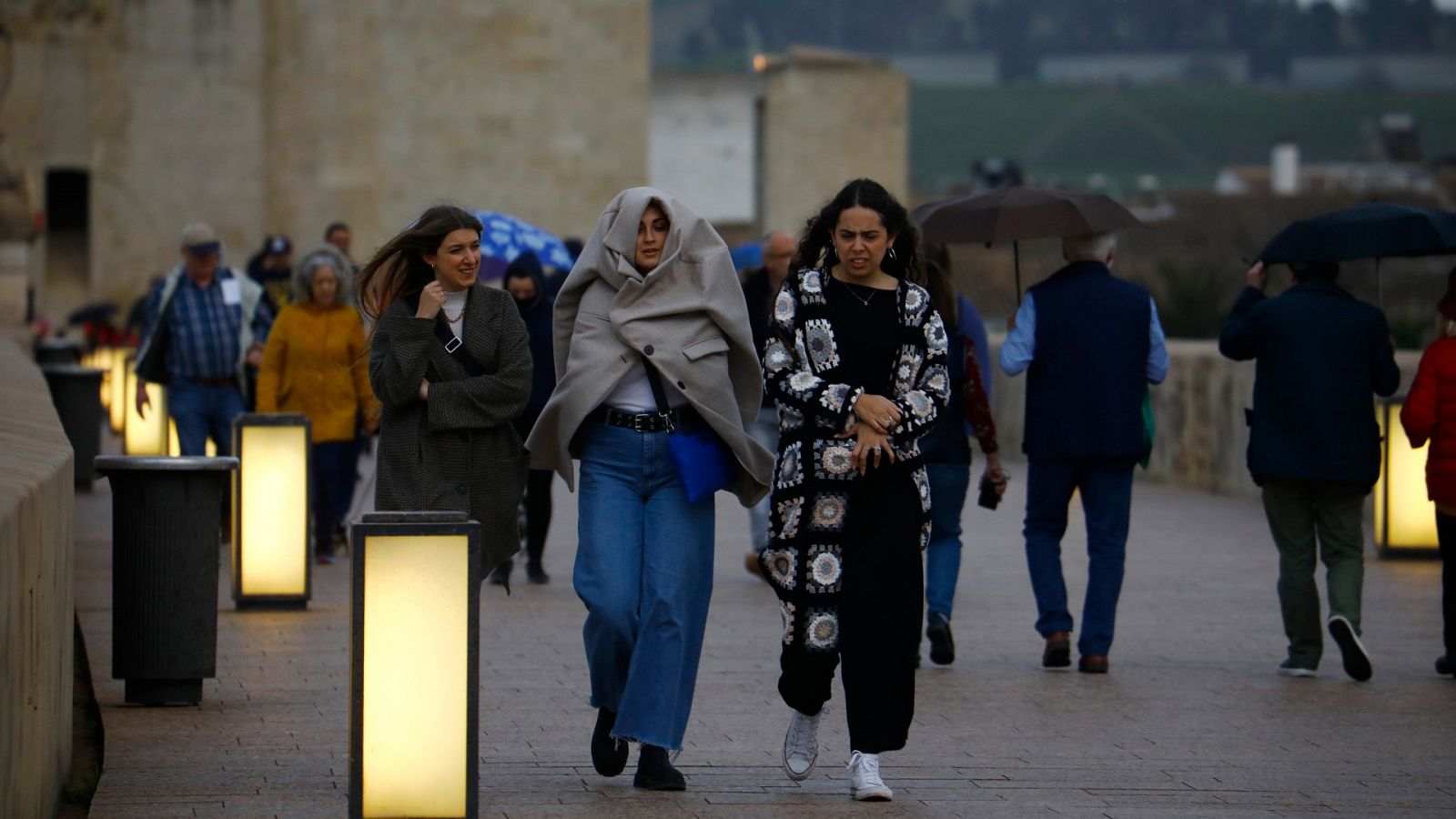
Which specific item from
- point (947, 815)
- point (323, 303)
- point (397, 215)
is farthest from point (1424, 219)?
point (397, 215)

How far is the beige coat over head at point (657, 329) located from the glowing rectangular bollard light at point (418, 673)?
3.39 ft

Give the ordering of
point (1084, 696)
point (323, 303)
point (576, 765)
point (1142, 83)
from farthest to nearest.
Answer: point (1142, 83) < point (323, 303) < point (1084, 696) < point (576, 765)

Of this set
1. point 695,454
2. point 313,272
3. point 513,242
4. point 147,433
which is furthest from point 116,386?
point 695,454

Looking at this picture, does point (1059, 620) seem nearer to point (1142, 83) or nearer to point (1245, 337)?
point (1245, 337)

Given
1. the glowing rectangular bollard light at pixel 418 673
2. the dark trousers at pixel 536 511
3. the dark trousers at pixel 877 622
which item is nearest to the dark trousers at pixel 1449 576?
the dark trousers at pixel 877 622

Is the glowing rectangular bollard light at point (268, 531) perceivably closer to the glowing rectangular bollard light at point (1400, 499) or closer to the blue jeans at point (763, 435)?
the blue jeans at point (763, 435)

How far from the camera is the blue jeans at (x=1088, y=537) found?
30.6 ft

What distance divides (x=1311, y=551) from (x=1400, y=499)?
4.35 m

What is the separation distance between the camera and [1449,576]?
9383 mm

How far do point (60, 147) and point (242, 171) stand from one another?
319 cm

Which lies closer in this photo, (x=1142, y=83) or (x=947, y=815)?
(x=947, y=815)

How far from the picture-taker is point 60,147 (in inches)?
1569

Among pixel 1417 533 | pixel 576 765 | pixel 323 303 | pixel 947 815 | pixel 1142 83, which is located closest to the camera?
pixel 947 815

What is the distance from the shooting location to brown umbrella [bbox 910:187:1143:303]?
9531 millimetres
